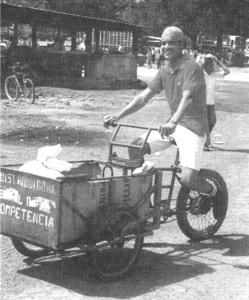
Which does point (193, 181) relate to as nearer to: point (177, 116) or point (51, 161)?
point (177, 116)

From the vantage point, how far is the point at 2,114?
16.6 metres

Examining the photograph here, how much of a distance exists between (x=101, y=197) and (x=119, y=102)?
1636cm

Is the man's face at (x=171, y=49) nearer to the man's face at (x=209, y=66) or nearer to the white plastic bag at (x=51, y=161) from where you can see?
the white plastic bag at (x=51, y=161)

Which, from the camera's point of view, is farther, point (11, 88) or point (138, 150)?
point (11, 88)

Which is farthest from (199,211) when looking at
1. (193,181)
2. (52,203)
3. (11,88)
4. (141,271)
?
(11,88)

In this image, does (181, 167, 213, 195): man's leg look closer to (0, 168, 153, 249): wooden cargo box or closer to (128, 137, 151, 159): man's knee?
(128, 137, 151, 159): man's knee

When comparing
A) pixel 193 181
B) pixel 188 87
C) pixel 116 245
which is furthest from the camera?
pixel 193 181

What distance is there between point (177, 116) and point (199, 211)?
3.67ft

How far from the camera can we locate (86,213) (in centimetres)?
522

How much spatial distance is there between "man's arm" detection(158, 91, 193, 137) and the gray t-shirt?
0.06 metres

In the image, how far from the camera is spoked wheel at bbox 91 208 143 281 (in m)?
5.23

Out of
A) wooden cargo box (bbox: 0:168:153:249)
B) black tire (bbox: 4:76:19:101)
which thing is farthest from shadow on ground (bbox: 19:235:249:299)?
black tire (bbox: 4:76:19:101)

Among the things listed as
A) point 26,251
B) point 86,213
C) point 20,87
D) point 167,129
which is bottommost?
point 20,87

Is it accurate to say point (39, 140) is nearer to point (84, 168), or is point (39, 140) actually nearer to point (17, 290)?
point (84, 168)
